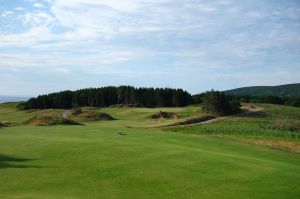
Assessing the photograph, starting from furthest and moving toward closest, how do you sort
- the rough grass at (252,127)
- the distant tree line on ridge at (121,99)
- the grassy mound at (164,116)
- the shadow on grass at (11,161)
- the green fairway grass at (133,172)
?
1. the distant tree line on ridge at (121,99)
2. the grassy mound at (164,116)
3. the rough grass at (252,127)
4. the shadow on grass at (11,161)
5. the green fairway grass at (133,172)

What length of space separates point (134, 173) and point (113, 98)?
12872 cm

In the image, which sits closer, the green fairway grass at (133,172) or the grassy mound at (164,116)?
Answer: the green fairway grass at (133,172)

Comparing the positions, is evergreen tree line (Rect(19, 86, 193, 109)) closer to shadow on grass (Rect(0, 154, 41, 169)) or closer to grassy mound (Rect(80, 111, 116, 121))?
grassy mound (Rect(80, 111, 116, 121))

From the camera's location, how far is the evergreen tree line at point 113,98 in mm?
141750

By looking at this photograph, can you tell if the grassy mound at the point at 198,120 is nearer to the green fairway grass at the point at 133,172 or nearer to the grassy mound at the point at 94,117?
the grassy mound at the point at 94,117

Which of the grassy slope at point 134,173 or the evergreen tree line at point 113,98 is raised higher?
the evergreen tree line at point 113,98

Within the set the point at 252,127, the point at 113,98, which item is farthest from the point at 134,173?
the point at 113,98

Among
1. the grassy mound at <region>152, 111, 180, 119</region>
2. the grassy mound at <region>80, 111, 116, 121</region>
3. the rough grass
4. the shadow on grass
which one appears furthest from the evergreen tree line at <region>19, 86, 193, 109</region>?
the shadow on grass

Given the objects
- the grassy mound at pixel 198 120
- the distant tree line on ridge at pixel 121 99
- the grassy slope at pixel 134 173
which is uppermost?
the distant tree line on ridge at pixel 121 99

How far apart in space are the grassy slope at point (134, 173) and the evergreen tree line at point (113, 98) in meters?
109

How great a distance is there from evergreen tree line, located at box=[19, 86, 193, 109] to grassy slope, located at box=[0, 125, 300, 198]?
4272 inches

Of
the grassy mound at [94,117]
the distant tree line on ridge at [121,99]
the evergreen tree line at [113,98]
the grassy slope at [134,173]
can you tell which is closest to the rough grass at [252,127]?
the grassy mound at [94,117]

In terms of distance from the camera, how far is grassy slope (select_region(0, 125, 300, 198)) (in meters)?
19.9

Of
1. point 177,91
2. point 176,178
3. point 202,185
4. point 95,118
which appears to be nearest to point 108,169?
point 176,178
